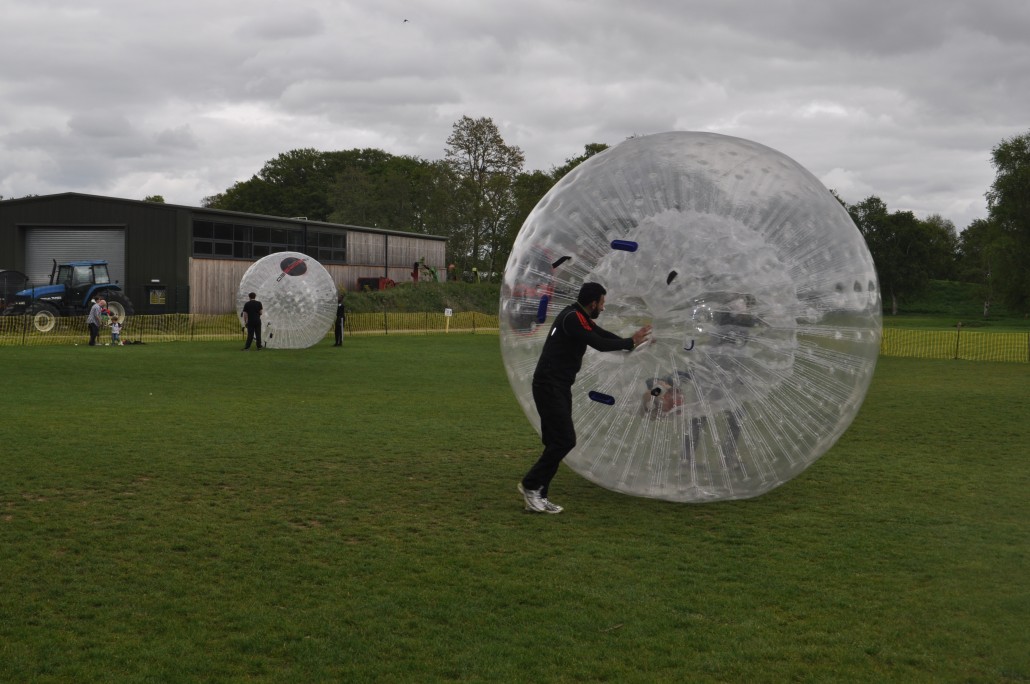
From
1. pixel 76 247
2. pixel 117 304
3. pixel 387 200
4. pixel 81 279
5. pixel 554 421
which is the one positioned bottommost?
pixel 554 421

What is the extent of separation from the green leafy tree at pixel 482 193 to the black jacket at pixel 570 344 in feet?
199

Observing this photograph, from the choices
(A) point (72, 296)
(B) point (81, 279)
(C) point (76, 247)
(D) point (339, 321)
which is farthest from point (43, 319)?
(D) point (339, 321)

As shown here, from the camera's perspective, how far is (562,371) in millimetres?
7543

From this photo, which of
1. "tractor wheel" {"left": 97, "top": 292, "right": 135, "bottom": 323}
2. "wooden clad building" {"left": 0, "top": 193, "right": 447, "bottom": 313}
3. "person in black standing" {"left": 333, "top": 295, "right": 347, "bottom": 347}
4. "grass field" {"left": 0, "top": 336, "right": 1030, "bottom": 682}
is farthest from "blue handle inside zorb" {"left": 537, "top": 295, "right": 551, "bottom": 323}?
"wooden clad building" {"left": 0, "top": 193, "right": 447, "bottom": 313}

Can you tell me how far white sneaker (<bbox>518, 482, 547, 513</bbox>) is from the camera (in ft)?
25.4

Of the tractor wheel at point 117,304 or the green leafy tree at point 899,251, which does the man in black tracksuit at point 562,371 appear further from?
the green leafy tree at point 899,251

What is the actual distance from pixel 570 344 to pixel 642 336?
0.60 meters

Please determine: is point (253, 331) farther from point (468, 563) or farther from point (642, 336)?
point (468, 563)

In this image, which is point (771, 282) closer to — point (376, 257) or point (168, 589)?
point (168, 589)

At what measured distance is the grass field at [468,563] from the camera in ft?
15.3

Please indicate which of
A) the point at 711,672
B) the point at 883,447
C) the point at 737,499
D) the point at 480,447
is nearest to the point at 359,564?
the point at 711,672

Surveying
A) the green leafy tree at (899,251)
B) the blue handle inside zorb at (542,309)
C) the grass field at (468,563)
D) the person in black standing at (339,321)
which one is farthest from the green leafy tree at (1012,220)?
the blue handle inside zorb at (542,309)

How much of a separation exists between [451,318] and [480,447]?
35264mm

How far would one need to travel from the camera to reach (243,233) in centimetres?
4494
